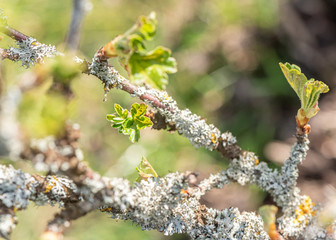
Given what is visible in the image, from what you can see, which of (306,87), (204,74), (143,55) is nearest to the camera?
(143,55)

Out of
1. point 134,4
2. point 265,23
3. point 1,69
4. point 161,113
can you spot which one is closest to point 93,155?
point 134,4

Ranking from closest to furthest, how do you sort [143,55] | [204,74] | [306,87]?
[143,55], [306,87], [204,74]

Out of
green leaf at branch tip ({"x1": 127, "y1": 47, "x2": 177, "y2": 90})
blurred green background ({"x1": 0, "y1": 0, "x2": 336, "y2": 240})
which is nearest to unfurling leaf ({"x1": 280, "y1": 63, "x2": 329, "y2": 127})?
green leaf at branch tip ({"x1": 127, "y1": 47, "x2": 177, "y2": 90})

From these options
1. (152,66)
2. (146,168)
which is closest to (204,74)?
(146,168)

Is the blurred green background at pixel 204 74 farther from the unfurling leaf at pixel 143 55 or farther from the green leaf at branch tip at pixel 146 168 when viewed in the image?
the unfurling leaf at pixel 143 55

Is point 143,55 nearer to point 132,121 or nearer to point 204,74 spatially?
point 132,121

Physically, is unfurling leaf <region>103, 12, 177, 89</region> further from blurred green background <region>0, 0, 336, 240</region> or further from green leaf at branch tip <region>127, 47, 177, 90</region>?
blurred green background <region>0, 0, 336, 240</region>
